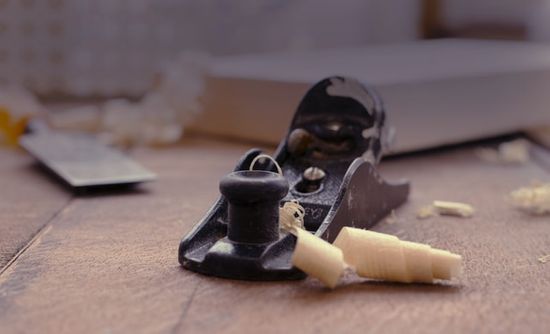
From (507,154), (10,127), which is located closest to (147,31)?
(10,127)

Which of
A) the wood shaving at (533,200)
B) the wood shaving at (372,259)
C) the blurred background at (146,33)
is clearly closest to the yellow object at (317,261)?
the wood shaving at (372,259)

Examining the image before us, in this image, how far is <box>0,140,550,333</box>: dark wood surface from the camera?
799 millimetres

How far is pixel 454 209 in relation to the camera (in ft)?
4.25

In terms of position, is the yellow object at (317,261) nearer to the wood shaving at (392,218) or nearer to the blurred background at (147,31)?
the wood shaving at (392,218)

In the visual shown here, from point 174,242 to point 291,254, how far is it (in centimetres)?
21

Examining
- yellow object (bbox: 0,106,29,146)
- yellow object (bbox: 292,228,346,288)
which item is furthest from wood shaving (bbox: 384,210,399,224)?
yellow object (bbox: 0,106,29,146)

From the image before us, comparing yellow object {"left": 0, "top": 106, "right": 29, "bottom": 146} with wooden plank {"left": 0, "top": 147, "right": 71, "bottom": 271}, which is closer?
wooden plank {"left": 0, "top": 147, "right": 71, "bottom": 271}

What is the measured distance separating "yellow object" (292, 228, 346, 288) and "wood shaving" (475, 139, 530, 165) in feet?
3.25

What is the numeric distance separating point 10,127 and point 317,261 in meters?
1.29

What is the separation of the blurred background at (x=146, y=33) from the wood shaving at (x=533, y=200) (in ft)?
4.49

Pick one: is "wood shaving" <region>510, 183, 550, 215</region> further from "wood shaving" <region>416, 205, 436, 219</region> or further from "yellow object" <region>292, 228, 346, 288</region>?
"yellow object" <region>292, 228, 346, 288</region>

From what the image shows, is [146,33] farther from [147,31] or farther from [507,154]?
[507,154]

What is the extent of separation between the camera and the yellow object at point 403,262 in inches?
36.2

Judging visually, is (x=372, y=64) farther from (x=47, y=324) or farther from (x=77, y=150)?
(x=47, y=324)
